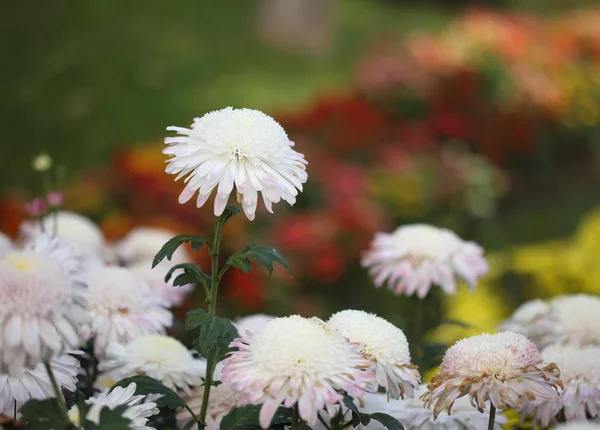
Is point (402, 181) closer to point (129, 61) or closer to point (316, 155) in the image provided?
point (316, 155)

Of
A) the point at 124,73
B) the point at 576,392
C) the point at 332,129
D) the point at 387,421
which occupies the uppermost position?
the point at 124,73

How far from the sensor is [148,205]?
3471 millimetres

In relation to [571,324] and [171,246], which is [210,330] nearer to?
[171,246]

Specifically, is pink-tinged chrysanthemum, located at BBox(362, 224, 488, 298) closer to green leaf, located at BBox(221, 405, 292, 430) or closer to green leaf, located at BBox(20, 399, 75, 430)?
green leaf, located at BBox(221, 405, 292, 430)

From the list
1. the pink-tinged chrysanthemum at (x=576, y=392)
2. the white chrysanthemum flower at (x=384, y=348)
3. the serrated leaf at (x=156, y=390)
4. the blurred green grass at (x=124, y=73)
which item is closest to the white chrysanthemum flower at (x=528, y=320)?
the pink-tinged chrysanthemum at (x=576, y=392)

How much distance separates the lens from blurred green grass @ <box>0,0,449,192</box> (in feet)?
19.6

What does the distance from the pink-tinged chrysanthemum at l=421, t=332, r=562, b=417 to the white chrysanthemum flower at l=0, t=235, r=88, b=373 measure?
1.44ft

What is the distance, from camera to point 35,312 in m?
0.88

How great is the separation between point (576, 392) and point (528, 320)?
0.37m

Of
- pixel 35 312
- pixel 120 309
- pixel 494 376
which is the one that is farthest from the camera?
pixel 120 309

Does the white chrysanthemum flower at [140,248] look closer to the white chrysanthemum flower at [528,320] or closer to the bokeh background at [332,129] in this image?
the bokeh background at [332,129]

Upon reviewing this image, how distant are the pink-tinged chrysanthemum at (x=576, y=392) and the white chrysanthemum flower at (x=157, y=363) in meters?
0.50

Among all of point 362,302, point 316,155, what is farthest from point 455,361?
point 316,155

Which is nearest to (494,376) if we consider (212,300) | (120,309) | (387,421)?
(387,421)
